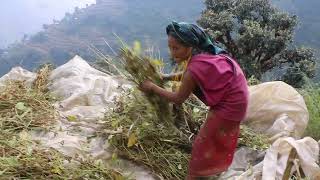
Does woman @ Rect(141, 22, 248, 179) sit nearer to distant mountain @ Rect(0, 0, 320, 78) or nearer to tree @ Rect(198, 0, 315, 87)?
tree @ Rect(198, 0, 315, 87)

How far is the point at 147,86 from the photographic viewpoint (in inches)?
104

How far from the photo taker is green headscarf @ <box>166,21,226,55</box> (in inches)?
93.6

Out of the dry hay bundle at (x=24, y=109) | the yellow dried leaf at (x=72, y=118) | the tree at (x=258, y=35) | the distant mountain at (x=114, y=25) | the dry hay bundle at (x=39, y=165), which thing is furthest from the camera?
the distant mountain at (x=114, y=25)

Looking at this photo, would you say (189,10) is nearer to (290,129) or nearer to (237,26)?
(237,26)

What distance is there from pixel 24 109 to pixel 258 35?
8229 millimetres

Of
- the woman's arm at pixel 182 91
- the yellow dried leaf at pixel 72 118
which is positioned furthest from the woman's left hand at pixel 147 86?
the yellow dried leaf at pixel 72 118

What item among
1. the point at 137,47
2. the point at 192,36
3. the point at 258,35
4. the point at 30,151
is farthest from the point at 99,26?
the point at 192,36

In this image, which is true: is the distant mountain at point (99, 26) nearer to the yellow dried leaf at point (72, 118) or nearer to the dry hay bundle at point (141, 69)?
the yellow dried leaf at point (72, 118)

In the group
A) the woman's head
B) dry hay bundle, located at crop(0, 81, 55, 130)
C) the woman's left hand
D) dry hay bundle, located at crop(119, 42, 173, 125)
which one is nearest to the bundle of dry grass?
dry hay bundle, located at crop(119, 42, 173, 125)

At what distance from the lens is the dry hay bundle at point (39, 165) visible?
2.46m

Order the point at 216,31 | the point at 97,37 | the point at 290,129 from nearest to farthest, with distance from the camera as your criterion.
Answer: the point at 290,129, the point at 216,31, the point at 97,37

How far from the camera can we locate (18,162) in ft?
8.18

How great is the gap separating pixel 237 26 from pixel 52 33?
1681 inches

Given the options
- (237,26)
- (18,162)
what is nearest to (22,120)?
(18,162)
